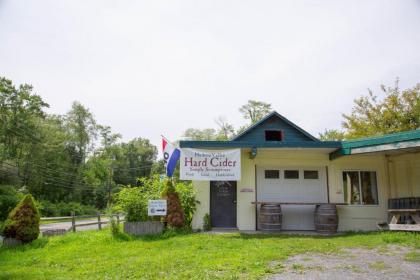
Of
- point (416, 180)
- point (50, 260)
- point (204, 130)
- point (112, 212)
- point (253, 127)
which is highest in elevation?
point (204, 130)

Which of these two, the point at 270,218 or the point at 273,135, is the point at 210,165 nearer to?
the point at 270,218

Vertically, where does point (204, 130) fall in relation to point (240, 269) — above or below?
above

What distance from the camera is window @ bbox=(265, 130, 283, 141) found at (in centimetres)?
1382

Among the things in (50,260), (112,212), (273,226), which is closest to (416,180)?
(273,226)

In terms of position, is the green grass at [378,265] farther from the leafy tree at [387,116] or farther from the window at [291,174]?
the leafy tree at [387,116]

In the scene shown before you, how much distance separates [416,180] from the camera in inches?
442

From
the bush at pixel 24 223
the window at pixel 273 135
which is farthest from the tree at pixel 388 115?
the bush at pixel 24 223

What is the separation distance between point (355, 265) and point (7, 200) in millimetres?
22291

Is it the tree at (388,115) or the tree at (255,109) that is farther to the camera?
the tree at (255,109)

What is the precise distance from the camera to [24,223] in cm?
919

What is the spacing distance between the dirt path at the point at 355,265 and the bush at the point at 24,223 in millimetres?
7252

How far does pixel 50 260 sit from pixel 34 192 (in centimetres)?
3688

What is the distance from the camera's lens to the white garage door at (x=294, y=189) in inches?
447

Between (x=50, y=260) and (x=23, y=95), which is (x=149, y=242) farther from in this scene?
(x=23, y=95)
